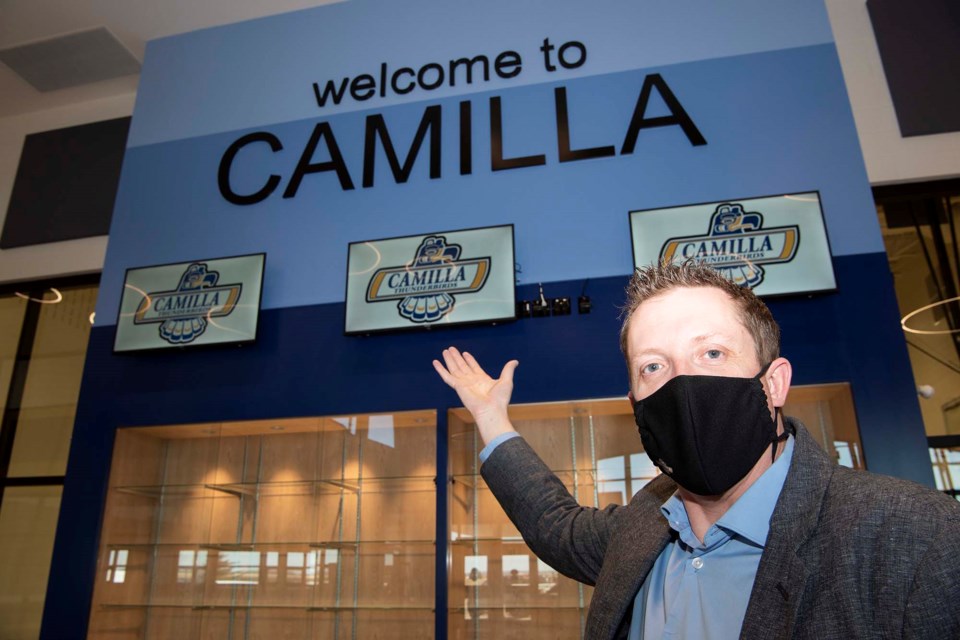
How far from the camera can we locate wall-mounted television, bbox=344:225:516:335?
3817 millimetres

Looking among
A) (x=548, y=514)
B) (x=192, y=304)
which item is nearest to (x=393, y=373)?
(x=192, y=304)

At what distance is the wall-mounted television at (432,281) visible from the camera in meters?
3.82

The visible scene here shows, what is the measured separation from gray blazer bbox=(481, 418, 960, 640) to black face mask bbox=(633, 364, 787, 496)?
0.28 ft

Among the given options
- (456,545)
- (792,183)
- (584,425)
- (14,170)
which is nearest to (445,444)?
(456,545)

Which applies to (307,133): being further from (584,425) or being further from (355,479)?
(584,425)

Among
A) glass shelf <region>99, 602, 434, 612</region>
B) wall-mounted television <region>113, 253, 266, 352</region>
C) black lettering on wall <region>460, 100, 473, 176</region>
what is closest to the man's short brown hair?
glass shelf <region>99, 602, 434, 612</region>

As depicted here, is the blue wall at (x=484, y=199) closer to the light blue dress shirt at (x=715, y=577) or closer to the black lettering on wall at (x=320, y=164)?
the black lettering on wall at (x=320, y=164)

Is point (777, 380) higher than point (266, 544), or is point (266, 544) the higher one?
point (777, 380)

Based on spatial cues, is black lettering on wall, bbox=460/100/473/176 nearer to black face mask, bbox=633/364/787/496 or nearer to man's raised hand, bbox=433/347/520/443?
man's raised hand, bbox=433/347/520/443

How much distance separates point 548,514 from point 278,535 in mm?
2804

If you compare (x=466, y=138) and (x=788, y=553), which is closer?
(x=788, y=553)

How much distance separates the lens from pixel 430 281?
3928 millimetres

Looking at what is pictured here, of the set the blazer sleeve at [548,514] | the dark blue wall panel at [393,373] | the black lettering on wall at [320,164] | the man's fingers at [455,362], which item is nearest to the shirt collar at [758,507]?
the blazer sleeve at [548,514]

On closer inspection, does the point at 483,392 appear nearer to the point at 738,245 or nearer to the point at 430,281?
the point at 430,281
